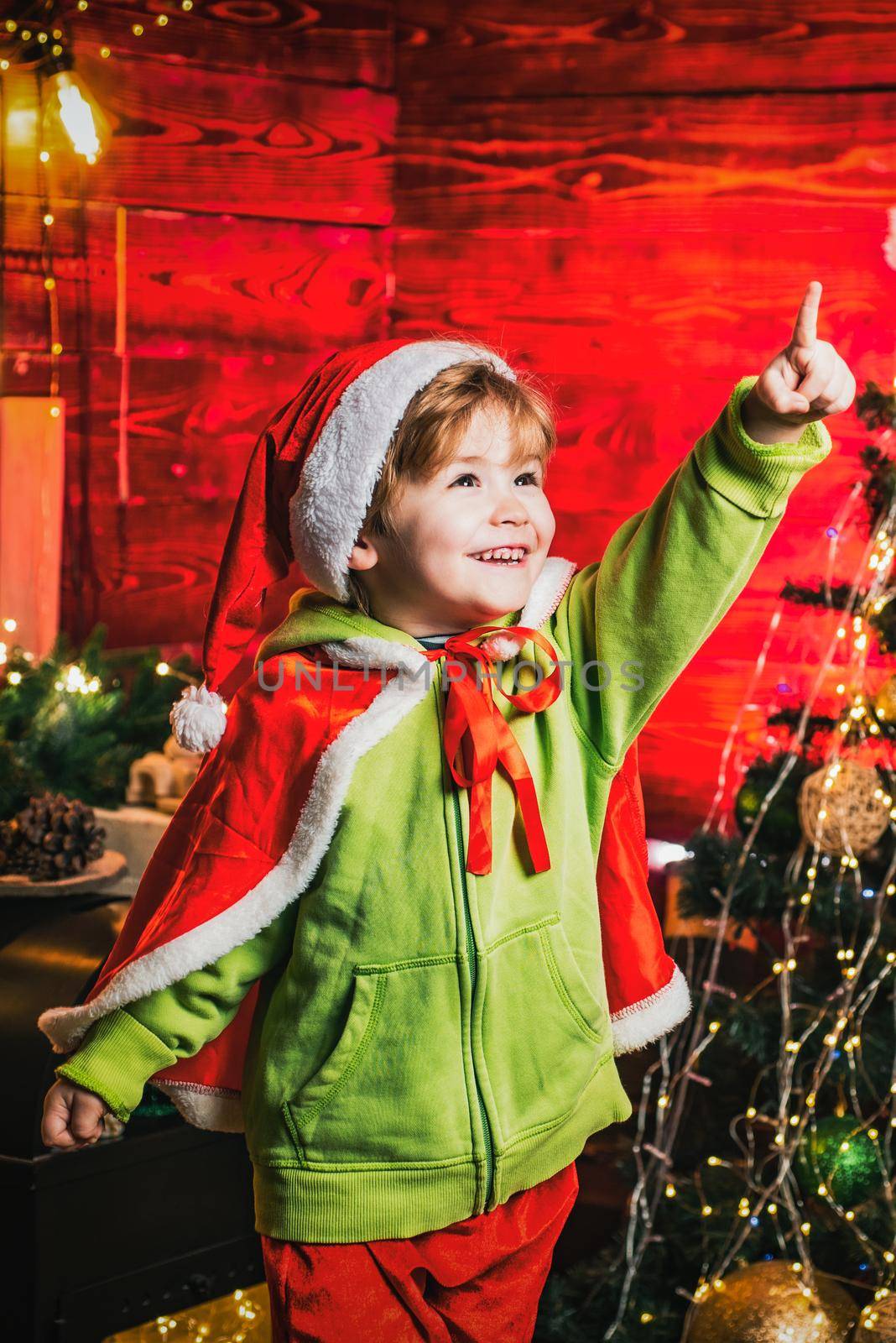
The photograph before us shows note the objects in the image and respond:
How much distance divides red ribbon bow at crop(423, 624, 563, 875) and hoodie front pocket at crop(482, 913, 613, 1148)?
0.07 metres

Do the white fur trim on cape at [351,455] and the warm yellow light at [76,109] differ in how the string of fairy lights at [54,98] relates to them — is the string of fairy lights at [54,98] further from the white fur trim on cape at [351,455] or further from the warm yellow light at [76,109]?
the white fur trim on cape at [351,455]

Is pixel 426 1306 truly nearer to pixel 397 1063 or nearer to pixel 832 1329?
pixel 397 1063

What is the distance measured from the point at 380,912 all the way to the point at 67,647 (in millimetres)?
1365

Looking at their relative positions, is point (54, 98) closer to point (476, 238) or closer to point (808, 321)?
point (476, 238)

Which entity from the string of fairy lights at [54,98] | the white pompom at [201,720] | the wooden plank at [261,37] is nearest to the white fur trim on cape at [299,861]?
the white pompom at [201,720]

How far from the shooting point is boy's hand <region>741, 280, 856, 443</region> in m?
1.06

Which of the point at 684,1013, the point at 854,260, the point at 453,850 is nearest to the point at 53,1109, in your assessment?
the point at 453,850

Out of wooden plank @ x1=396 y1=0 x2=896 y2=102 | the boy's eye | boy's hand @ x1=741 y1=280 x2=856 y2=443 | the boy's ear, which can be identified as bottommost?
the boy's ear

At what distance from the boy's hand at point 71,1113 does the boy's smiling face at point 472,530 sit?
51 cm

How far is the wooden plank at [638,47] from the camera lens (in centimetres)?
232

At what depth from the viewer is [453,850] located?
1.21 m

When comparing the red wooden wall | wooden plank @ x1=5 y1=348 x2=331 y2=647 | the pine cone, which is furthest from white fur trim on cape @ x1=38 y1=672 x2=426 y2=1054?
wooden plank @ x1=5 y1=348 x2=331 y2=647

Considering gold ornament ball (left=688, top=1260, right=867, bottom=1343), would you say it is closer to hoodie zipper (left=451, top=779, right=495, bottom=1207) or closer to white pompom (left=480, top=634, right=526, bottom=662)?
hoodie zipper (left=451, top=779, right=495, bottom=1207)

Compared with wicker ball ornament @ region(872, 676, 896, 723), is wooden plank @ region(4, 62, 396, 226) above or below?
above
